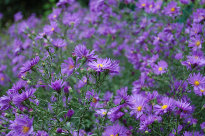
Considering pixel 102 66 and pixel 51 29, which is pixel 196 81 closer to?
pixel 102 66

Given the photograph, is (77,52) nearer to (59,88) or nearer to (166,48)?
(59,88)

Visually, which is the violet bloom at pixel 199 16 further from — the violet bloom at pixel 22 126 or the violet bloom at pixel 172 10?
the violet bloom at pixel 22 126

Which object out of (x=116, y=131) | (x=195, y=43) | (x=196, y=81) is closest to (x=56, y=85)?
(x=116, y=131)

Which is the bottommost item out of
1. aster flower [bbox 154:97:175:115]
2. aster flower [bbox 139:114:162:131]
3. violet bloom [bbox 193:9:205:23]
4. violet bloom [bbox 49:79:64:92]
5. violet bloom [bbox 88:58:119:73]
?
aster flower [bbox 139:114:162:131]

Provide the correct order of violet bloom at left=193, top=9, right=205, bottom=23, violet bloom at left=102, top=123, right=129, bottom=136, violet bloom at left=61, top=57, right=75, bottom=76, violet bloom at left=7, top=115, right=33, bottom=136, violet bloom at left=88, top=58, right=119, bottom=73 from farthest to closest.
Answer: violet bloom at left=193, top=9, right=205, bottom=23, violet bloom at left=61, top=57, right=75, bottom=76, violet bloom at left=102, top=123, right=129, bottom=136, violet bloom at left=88, top=58, right=119, bottom=73, violet bloom at left=7, top=115, right=33, bottom=136

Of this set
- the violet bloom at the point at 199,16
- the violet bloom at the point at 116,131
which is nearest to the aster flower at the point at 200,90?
the violet bloom at the point at 116,131

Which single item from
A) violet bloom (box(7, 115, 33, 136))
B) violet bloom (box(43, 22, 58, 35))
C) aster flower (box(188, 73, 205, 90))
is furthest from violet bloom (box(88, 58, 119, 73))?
violet bloom (box(43, 22, 58, 35))

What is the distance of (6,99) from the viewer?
1.50 meters

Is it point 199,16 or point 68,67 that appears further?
point 199,16

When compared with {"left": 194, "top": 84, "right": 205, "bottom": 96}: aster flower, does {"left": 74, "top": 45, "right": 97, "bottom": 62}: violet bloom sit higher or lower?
higher

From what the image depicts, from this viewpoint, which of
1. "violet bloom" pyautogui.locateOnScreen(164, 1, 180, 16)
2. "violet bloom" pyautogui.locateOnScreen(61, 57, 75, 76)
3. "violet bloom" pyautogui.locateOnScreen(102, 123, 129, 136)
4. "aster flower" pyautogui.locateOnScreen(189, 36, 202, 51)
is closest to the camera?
"violet bloom" pyautogui.locateOnScreen(102, 123, 129, 136)

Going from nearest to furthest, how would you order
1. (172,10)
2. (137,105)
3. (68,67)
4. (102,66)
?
(102,66), (137,105), (68,67), (172,10)

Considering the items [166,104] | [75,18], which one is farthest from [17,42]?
[166,104]

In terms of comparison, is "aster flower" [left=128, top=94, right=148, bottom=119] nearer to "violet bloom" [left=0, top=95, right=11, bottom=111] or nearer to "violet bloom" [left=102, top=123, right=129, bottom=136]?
"violet bloom" [left=102, top=123, right=129, bottom=136]
